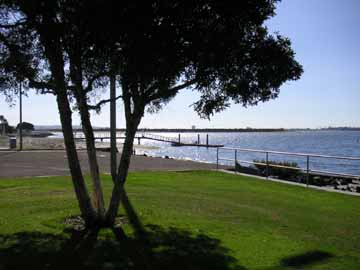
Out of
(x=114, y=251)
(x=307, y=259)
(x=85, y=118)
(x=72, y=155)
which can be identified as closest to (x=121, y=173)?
(x=72, y=155)

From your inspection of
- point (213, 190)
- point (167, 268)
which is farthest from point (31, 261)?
point (213, 190)

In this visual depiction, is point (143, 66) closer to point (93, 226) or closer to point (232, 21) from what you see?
point (232, 21)

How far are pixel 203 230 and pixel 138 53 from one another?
10.6 feet

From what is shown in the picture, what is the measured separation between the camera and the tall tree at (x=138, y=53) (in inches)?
254

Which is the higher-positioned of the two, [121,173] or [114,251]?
[121,173]

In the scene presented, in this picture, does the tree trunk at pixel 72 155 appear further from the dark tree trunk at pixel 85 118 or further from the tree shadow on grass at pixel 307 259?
the tree shadow on grass at pixel 307 259

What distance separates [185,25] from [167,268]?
337 cm

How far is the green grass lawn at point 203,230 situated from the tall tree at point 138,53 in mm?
1214

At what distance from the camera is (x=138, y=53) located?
652cm

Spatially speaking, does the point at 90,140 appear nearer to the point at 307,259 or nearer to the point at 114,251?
the point at 114,251

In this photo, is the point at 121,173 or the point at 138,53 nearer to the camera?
the point at 138,53

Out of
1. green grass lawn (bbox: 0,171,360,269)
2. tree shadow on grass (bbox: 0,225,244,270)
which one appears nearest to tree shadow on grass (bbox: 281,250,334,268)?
green grass lawn (bbox: 0,171,360,269)

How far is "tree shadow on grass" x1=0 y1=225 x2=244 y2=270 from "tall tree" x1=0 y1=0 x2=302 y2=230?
1.08 meters

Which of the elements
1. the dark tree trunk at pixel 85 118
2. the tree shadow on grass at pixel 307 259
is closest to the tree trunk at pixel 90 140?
the dark tree trunk at pixel 85 118
